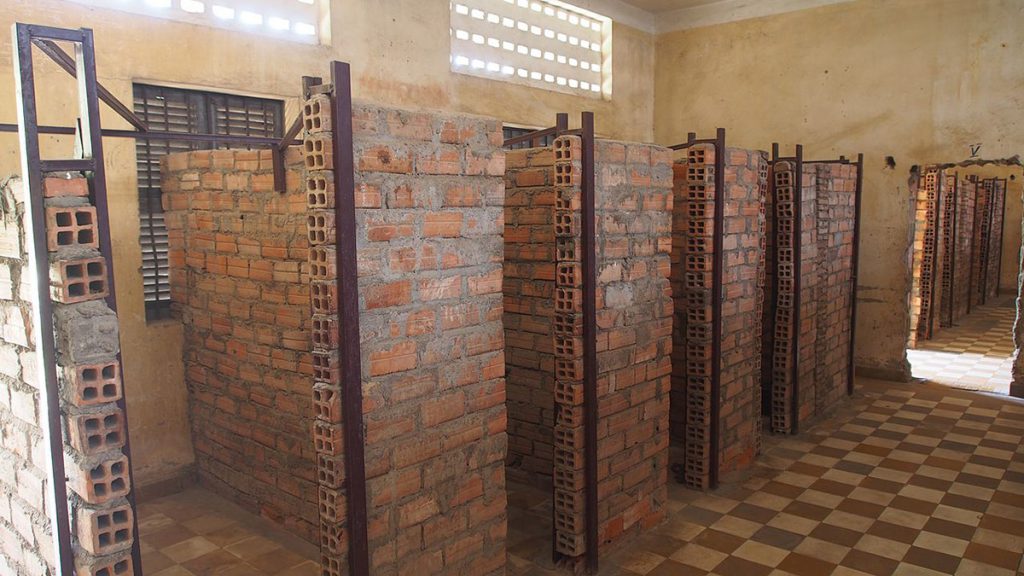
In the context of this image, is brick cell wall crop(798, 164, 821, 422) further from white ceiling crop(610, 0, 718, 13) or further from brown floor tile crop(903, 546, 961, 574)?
white ceiling crop(610, 0, 718, 13)

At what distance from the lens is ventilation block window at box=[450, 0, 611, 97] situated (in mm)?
7355

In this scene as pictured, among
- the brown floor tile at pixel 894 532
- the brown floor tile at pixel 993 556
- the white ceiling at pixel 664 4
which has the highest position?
the white ceiling at pixel 664 4

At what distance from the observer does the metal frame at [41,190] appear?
2.17 meters

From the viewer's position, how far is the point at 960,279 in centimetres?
Result: 1177

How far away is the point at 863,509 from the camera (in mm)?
4805

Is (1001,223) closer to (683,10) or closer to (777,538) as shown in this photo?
(683,10)

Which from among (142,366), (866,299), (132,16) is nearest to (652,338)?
(142,366)

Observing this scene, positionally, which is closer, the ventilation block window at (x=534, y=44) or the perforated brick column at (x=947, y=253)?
the ventilation block window at (x=534, y=44)

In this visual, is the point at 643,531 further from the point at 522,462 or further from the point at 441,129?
the point at 441,129

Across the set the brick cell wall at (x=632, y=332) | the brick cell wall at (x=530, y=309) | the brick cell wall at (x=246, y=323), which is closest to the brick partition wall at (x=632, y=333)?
the brick cell wall at (x=632, y=332)

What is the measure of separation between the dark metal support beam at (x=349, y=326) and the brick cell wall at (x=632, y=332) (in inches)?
65.4

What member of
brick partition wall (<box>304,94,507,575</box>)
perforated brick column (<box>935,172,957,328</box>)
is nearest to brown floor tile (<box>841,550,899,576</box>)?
brick partition wall (<box>304,94,507,575</box>)

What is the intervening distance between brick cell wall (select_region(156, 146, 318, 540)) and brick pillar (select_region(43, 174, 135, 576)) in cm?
183

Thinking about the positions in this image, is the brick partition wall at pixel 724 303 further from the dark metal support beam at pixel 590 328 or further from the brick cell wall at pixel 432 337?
the brick cell wall at pixel 432 337
